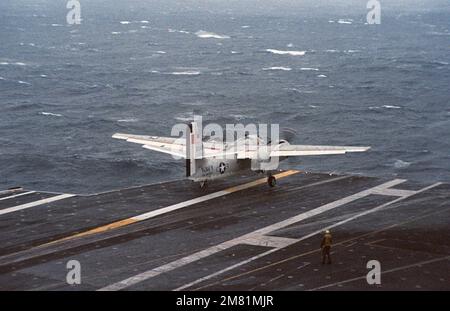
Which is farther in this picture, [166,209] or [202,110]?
[202,110]

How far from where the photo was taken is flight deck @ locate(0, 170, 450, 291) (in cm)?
3897

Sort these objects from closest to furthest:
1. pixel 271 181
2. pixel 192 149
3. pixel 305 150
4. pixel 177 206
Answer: pixel 177 206
pixel 192 149
pixel 305 150
pixel 271 181

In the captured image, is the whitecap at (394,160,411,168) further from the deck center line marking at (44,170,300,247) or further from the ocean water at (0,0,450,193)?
the deck center line marking at (44,170,300,247)

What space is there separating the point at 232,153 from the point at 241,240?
1486 cm

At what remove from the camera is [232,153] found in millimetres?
60094

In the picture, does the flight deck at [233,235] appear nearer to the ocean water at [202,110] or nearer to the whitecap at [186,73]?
the ocean water at [202,110]

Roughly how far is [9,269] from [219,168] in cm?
2263

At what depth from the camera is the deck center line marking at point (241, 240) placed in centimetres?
3909

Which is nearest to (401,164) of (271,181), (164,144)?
(271,181)

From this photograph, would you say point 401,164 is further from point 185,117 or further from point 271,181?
point 185,117

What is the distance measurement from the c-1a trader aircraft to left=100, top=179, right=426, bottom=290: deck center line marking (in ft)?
14.2

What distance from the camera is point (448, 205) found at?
2136 inches

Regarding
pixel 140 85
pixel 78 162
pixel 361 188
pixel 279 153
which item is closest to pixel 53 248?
pixel 279 153

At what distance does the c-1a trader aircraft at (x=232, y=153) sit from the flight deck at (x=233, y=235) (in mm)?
1847
